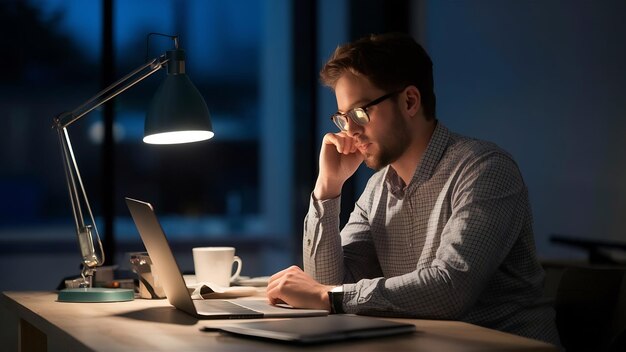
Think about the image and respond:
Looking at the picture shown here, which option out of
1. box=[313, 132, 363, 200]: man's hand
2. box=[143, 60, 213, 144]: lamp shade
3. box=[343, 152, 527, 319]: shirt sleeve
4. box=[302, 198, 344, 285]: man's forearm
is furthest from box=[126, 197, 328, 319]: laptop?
box=[313, 132, 363, 200]: man's hand

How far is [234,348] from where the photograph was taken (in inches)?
50.4

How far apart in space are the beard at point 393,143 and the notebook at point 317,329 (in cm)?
77

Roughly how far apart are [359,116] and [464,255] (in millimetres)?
555

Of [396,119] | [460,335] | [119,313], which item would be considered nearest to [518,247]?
[396,119]

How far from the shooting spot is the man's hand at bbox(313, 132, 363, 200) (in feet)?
7.64

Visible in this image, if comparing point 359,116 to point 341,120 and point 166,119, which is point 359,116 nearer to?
point 341,120

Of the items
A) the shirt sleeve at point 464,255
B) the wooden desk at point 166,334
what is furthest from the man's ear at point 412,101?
the wooden desk at point 166,334

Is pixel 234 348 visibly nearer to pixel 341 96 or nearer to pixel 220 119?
pixel 341 96

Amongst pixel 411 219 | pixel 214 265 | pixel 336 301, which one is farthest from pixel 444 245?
pixel 214 265

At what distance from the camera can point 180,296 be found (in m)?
1.76

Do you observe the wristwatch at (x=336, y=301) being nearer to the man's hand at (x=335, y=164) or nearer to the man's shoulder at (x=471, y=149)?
the man's shoulder at (x=471, y=149)

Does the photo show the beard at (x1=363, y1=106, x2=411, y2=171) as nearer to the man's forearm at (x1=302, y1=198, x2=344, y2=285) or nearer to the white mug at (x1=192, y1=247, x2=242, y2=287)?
the man's forearm at (x1=302, y1=198, x2=344, y2=285)

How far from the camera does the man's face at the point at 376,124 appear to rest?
218 cm

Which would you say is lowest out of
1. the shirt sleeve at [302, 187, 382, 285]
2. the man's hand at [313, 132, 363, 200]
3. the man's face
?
the shirt sleeve at [302, 187, 382, 285]
